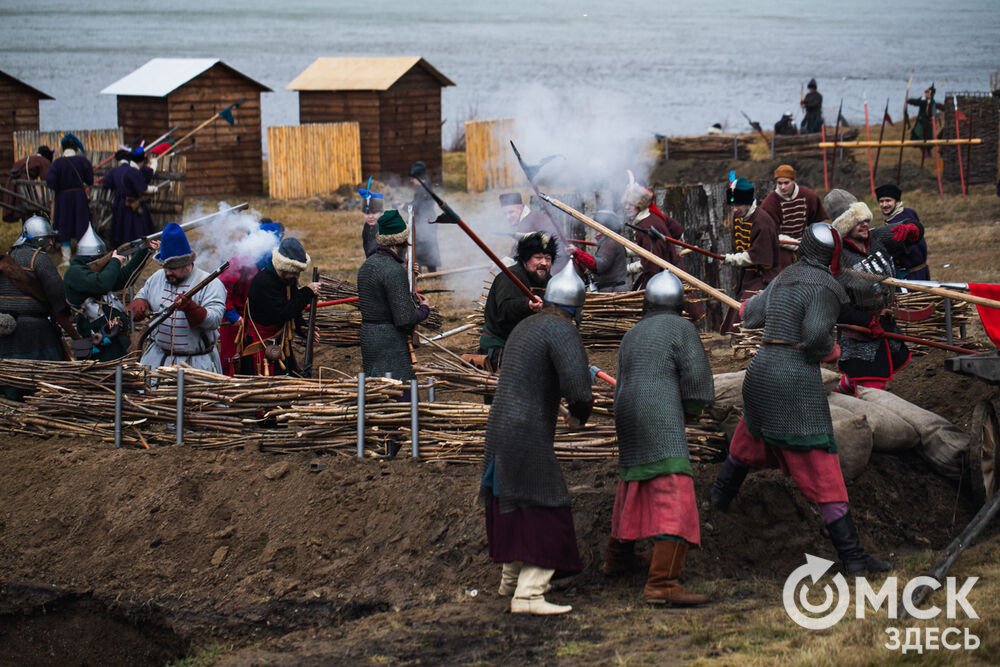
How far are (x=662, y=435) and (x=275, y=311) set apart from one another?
3544mm

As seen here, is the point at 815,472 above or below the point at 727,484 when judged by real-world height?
above

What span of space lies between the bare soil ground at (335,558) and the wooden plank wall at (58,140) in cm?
1579

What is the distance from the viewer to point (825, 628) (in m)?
5.20

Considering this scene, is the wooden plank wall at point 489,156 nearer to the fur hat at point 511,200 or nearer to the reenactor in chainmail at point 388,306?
the fur hat at point 511,200

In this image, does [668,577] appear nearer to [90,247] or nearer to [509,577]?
[509,577]

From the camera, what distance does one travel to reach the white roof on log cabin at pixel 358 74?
27.4 metres

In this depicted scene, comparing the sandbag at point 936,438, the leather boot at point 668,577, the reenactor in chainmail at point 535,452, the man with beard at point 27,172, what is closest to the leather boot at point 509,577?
the reenactor in chainmail at point 535,452

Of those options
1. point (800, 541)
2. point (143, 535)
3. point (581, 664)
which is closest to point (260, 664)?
point (581, 664)

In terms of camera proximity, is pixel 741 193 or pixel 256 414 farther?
pixel 741 193

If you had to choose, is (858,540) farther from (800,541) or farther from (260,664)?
(260,664)

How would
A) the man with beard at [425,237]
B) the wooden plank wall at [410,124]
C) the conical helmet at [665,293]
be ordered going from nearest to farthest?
the conical helmet at [665,293] → the man with beard at [425,237] → the wooden plank wall at [410,124]

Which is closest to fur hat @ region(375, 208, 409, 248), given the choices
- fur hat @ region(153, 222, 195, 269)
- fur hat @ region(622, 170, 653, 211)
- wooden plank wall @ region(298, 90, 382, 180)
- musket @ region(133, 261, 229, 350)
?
musket @ region(133, 261, 229, 350)

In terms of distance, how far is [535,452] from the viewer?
575 centimetres

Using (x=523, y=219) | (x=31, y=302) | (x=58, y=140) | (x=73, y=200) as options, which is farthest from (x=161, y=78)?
(x=31, y=302)
